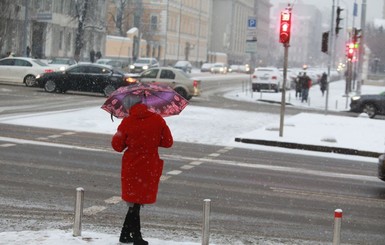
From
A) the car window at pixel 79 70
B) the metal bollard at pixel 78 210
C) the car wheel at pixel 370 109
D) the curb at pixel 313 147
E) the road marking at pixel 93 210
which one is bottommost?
the road marking at pixel 93 210

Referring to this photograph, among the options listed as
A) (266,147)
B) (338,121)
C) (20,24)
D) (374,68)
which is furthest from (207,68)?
(266,147)

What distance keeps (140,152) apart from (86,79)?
28.9m

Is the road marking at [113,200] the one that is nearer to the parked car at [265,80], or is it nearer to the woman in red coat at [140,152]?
the woman in red coat at [140,152]

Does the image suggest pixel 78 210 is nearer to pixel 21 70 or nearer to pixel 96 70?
pixel 96 70

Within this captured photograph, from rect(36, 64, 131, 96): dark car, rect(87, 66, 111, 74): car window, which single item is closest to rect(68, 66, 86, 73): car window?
rect(36, 64, 131, 96): dark car

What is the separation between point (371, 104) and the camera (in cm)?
3597

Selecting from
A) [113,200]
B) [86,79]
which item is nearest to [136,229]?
[113,200]

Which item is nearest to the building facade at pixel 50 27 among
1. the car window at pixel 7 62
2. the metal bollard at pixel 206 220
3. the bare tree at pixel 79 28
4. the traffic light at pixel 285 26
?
the bare tree at pixel 79 28

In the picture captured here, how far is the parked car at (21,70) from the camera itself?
39531 millimetres

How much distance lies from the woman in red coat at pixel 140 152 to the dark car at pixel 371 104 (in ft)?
96.5

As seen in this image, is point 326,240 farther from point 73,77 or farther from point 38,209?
point 73,77

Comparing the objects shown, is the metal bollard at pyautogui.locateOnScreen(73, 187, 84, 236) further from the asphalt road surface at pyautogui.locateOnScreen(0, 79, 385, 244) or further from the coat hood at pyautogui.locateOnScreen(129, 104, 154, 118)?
the asphalt road surface at pyautogui.locateOnScreen(0, 79, 385, 244)

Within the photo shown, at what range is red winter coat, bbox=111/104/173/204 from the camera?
7.46 m

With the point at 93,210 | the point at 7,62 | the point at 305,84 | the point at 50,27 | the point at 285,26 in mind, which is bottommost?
the point at 93,210
